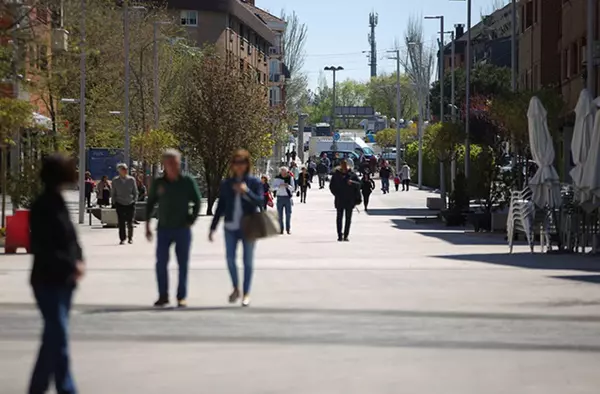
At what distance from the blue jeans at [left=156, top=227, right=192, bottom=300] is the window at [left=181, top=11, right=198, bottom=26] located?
93396mm

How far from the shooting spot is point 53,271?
341 inches

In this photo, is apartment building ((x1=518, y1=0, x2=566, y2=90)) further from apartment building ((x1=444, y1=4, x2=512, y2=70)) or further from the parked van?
the parked van

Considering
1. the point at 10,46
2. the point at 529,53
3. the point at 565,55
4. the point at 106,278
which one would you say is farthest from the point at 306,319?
the point at 529,53

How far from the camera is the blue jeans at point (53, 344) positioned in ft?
28.3

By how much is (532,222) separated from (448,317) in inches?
495

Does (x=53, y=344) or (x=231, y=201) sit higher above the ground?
(x=231, y=201)

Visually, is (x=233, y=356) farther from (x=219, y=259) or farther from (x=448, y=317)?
(x=219, y=259)

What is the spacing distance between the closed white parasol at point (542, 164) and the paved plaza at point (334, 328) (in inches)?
91.8

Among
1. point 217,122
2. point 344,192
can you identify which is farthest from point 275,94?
point 344,192

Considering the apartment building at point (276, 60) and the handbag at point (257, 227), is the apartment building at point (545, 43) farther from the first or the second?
the apartment building at point (276, 60)

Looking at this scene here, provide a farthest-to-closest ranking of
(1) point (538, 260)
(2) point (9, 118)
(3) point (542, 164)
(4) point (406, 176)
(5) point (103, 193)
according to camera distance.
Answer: (4) point (406, 176) < (5) point (103, 193) < (2) point (9, 118) < (3) point (542, 164) < (1) point (538, 260)

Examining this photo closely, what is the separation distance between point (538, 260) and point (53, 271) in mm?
16478

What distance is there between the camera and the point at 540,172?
27672mm

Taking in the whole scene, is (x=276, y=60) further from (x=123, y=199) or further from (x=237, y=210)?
(x=237, y=210)
